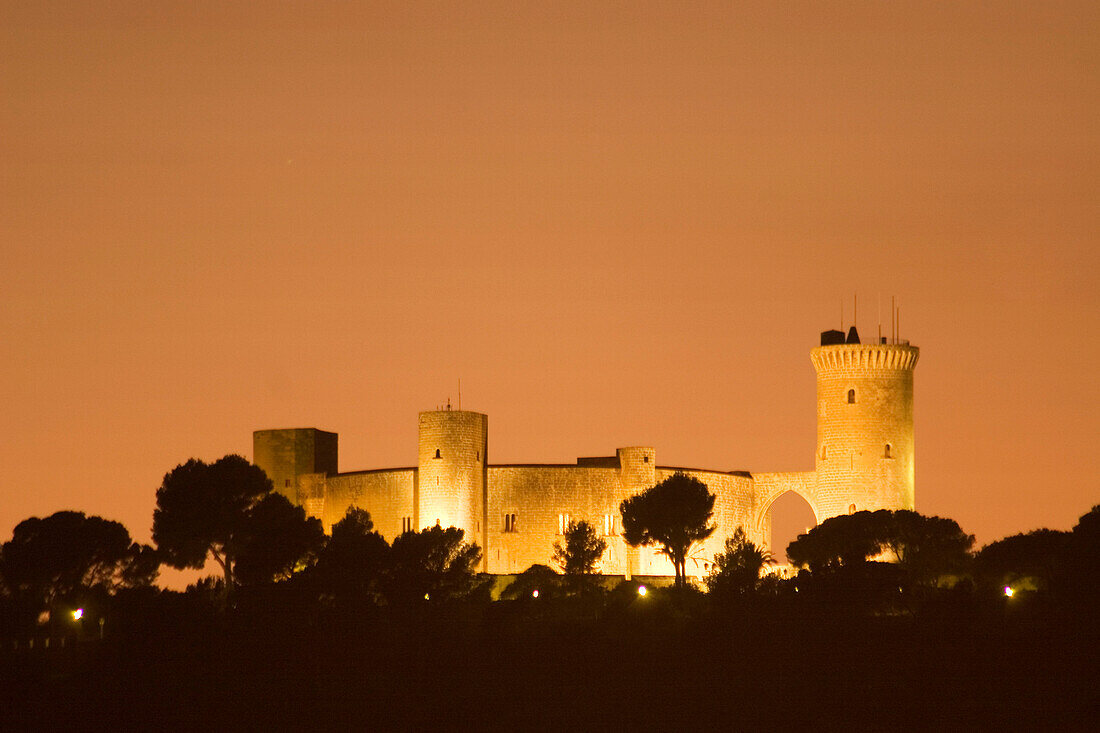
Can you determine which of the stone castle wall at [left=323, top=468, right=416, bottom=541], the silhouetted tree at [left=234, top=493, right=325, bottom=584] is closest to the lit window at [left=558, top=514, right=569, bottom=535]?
the stone castle wall at [left=323, top=468, right=416, bottom=541]

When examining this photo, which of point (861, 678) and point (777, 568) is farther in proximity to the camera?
point (777, 568)

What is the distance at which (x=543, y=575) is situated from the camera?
276ft

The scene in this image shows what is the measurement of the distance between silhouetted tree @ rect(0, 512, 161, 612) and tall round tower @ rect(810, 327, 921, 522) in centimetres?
2488

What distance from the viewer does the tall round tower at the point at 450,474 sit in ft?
283

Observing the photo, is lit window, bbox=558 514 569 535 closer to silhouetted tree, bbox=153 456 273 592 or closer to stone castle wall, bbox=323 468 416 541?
stone castle wall, bbox=323 468 416 541

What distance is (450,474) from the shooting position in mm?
86625

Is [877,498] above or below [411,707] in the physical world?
above

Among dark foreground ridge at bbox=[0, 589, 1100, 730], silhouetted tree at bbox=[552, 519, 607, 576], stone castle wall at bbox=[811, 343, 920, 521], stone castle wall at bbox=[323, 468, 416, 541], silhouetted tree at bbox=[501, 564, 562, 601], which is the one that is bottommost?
dark foreground ridge at bbox=[0, 589, 1100, 730]

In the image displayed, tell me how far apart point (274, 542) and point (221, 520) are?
342cm

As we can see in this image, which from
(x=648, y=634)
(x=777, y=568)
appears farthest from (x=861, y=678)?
(x=777, y=568)

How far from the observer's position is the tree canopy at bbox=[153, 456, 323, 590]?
83.2m

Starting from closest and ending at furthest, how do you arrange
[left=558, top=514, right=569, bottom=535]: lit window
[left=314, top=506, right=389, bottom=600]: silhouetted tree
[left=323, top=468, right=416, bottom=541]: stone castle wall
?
1. [left=314, top=506, right=389, bottom=600]: silhouetted tree
2. [left=558, top=514, right=569, bottom=535]: lit window
3. [left=323, top=468, right=416, bottom=541]: stone castle wall

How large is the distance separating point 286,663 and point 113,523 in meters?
17.7

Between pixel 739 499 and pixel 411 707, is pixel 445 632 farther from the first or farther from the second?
pixel 739 499
